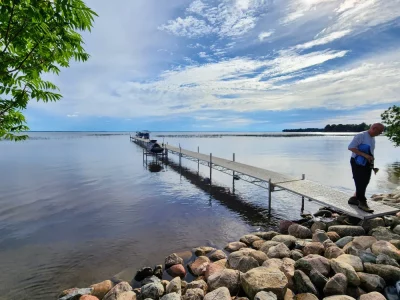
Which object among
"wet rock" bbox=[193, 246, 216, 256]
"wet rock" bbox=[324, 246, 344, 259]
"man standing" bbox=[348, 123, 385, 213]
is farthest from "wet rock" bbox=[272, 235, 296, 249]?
"man standing" bbox=[348, 123, 385, 213]

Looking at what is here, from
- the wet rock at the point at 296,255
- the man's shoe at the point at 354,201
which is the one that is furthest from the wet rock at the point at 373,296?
the man's shoe at the point at 354,201

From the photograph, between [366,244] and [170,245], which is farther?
[170,245]

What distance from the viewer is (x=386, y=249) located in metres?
4.85

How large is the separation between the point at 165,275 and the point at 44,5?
574cm

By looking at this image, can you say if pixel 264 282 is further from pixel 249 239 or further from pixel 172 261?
pixel 249 239

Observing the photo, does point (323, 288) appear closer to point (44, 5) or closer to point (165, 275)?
point (165, 275)

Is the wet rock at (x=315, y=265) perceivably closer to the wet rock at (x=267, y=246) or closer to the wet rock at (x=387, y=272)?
the wet rock at (x=387, y=272)

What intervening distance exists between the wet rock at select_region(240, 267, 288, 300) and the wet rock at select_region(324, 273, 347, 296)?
0.69 meters

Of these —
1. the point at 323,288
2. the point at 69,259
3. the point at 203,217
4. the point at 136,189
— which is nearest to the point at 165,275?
the point at 69,259

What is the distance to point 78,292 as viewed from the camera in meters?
4.90

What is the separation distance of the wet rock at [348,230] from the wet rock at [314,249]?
1167 mm

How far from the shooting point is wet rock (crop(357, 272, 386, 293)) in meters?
4.07

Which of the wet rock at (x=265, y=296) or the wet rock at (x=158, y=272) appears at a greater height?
the wet rock at (x=265, y=296)

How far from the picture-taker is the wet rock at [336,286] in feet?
13.2
